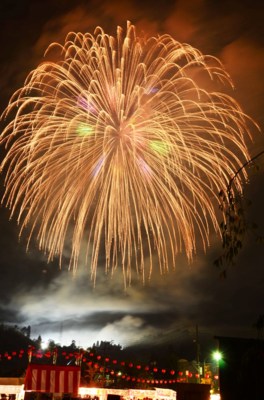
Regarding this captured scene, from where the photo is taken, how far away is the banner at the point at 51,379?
73.2 feet

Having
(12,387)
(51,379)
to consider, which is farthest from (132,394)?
(51,379)

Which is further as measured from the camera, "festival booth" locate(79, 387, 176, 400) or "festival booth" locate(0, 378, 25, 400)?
"festival booth" locate(79, 387, 176, 400)

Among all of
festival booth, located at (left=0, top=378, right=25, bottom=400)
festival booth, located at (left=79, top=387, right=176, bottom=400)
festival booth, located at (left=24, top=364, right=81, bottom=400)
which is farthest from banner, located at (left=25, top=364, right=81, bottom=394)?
festival booth, located at (left=79, top=387, right=176, bottom=400)

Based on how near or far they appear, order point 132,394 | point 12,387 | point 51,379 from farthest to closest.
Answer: point 132,394, point 12,387, point 51,379

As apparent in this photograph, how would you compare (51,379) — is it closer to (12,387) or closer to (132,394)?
(12,387)

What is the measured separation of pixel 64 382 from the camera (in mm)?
22625

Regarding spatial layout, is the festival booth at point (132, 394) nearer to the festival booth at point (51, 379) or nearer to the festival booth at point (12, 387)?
the festival booth at point (12, 387)

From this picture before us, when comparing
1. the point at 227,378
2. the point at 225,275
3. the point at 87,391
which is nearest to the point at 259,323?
the point at 225,275

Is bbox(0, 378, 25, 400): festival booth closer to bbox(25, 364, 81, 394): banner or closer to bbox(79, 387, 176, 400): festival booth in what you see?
bbox(25, 364, 81, 394): banner

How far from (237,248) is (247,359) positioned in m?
1.44

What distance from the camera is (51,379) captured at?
22500mm

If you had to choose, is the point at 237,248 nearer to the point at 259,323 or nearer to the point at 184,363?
the point at 259,323

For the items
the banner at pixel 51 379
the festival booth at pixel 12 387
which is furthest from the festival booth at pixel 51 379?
the festival booth at pixel 12 387

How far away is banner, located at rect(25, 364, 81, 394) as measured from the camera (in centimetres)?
2231
